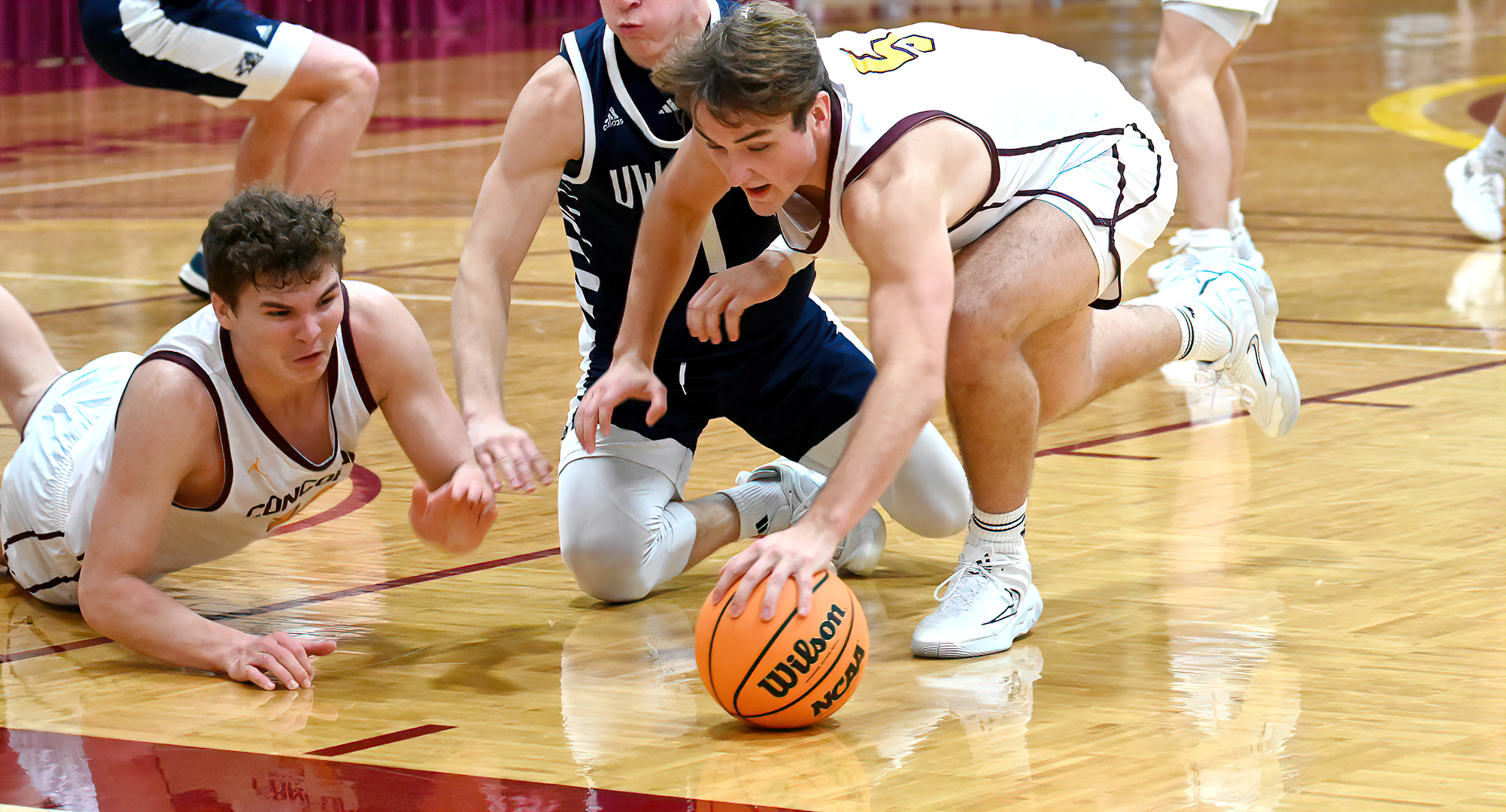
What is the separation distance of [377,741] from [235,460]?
0.71 meters

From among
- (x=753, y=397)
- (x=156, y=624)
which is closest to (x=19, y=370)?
(x=156, y=624)

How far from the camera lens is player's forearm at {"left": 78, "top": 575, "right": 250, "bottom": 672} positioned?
122 inches

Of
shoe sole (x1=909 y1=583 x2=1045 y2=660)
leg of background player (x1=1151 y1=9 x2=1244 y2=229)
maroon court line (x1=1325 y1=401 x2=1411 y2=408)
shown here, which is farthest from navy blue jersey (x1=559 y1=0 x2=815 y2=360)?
leg of background player (x1=1151 y1=9 x2=1244 y2=229)

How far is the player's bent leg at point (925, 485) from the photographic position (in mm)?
3785

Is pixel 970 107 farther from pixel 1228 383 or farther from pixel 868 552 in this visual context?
pixel 1228 383

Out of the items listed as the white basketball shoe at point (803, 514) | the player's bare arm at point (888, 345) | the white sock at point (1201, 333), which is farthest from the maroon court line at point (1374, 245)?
the player's bare arm at point (888, 345)

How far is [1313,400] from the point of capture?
501 centimetres

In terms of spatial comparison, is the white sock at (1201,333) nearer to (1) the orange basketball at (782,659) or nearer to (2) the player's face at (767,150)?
(2) the player's face at (767,150)

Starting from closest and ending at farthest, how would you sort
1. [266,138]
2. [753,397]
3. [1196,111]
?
[753,397]
[1196,111]
[266,138]

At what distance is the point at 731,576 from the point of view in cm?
271

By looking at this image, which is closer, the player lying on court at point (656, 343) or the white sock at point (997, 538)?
the white sock at point (997, 538)

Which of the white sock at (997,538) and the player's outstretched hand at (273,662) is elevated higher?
the white sock at (997,538)

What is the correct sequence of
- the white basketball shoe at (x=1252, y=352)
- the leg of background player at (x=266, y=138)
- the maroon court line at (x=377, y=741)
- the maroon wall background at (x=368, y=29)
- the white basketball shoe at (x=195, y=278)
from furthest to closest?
the maroon wall background at (x=368, y=29), the white basketball shoe at (x=195, y=278), the leg of background player at (x=266, y=138), the white basketball shoe at (x=1252, y=352), the maroon court line at (x=377, y=741)

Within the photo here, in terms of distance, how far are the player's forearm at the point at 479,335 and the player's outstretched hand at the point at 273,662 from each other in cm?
50
